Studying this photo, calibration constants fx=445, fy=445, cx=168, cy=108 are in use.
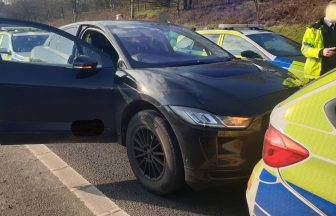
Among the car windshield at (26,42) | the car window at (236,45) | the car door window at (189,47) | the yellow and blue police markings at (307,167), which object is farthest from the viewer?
the car window at (236,45)

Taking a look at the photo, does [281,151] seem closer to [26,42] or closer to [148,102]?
[148,102]

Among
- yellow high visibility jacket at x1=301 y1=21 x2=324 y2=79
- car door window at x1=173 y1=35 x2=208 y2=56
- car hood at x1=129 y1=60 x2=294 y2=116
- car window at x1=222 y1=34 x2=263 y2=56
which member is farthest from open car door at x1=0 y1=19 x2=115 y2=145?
car window at x1=222 y1=34 x2=263 y2=56

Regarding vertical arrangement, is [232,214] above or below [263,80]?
below

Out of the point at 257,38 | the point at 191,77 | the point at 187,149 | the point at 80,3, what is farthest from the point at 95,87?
the point at 80,3

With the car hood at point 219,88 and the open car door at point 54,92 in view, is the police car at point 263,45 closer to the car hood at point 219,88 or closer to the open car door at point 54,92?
the car hood at point 219,88

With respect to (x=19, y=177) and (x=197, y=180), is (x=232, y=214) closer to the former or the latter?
(x=197, y=180)

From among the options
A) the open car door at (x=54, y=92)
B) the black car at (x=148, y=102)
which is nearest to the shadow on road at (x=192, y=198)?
the black car at (x=148, y=102)

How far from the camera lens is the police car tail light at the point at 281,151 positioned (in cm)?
211

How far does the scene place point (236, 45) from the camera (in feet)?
25.8

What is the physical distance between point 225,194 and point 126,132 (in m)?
1.06

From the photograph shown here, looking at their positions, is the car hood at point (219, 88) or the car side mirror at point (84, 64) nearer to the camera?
the car hood at point (219, 88)

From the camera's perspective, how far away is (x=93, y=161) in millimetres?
4859

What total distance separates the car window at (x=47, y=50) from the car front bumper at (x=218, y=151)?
1.32 m

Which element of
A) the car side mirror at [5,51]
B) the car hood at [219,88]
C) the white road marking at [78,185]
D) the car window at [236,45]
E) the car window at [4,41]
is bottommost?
the white road marking at [78,185]
